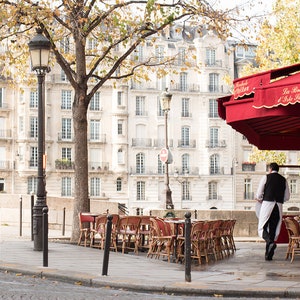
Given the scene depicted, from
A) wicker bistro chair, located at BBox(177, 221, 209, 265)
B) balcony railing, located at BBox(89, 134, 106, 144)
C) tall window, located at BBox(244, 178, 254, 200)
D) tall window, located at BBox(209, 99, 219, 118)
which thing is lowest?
wicker bistro chair, located at BBox(177, 221, 209, 265)

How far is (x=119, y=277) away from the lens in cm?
1296

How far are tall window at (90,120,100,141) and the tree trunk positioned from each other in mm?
64386

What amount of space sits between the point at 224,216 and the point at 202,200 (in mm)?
63383

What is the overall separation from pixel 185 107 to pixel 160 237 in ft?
238

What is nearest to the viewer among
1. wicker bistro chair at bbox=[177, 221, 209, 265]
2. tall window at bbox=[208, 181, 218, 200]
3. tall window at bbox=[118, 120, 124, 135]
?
wicker bistro chair at bbox=[177, 221, 209, 265]

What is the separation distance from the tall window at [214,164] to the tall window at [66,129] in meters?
15.6

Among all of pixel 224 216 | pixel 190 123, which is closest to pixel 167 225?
pixel 224 216

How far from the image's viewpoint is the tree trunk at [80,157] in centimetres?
2039

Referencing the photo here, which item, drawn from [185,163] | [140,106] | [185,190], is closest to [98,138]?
[140,106]

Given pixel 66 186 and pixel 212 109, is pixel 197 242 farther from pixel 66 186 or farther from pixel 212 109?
pixel 212 109

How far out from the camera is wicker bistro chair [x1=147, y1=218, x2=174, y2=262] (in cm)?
1659

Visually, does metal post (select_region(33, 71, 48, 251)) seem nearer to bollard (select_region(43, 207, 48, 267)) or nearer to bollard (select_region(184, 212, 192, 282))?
bollard (select_region(43, 207, 48, 267))

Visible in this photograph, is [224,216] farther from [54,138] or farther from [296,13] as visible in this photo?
[54,138]

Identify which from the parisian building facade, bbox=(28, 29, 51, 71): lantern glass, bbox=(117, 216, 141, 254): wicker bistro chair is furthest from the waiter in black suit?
the parisian building facade
